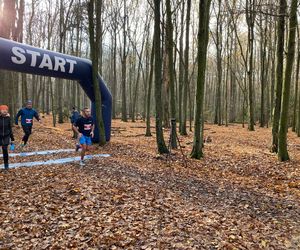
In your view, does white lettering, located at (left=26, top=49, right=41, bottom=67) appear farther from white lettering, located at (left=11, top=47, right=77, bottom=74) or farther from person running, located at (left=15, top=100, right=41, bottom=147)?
person running, located at (left=15, top=100, right=41, bottom=147)

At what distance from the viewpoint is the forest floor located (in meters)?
4.80

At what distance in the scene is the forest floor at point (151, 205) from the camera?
4.80 metres

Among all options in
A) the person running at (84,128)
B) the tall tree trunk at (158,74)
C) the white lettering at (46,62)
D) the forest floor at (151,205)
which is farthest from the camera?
the white lettering at (46,62)

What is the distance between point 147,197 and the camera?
6.67m

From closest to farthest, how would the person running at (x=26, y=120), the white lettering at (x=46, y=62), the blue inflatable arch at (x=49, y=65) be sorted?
the blue inflatable arch at (x=49, y=65) < the white lettering at (x=46, y=62) < the person running at (x=26, y=120)

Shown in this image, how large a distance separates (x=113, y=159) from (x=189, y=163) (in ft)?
8.71

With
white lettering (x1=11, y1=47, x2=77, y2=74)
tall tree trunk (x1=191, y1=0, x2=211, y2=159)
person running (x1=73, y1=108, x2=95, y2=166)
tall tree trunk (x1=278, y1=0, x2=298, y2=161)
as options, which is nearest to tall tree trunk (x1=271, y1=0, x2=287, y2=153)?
tall tree trunk (x1=278, y1=0, x2=298, y2=161)

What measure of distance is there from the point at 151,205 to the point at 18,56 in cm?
795

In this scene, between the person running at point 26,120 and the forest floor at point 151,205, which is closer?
the forest floor at point 151,205

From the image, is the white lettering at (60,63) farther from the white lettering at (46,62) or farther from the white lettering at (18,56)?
the white lettering at (18,56)

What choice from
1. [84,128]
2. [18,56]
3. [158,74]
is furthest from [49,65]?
[158,74]


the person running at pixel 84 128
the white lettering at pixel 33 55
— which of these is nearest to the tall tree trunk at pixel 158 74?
the person running at pixel 84 128

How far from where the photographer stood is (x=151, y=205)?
6.19 metres

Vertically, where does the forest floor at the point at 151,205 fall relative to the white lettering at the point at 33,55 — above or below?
below
